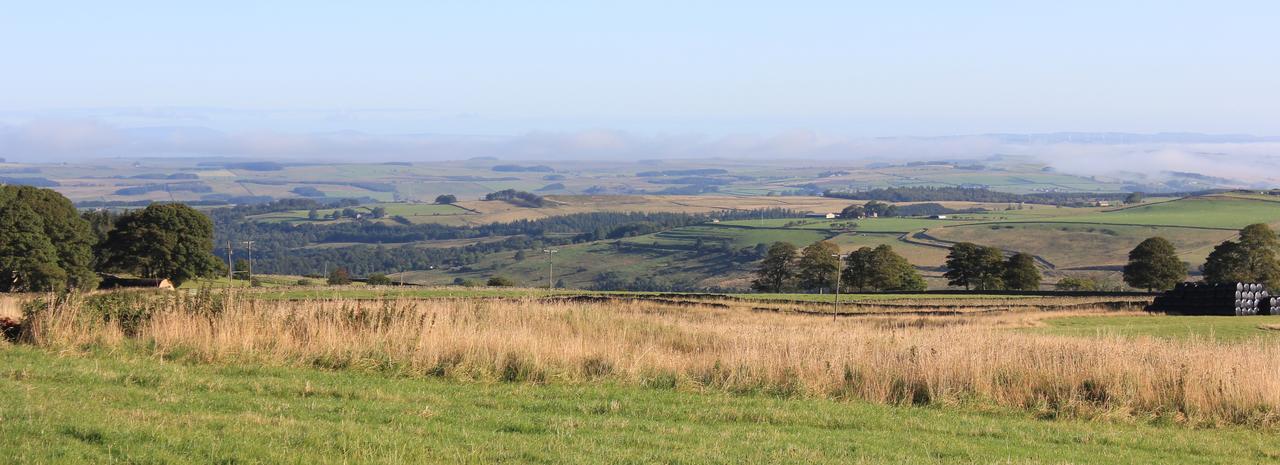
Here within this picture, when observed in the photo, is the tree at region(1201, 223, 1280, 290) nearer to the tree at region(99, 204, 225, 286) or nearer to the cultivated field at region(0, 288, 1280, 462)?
the cultivated field at region(0, 288, 1280, 462)

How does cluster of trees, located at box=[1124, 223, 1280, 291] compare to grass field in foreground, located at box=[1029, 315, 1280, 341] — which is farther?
cluster of trees, located at box=[1124, 223, 1280, 291]

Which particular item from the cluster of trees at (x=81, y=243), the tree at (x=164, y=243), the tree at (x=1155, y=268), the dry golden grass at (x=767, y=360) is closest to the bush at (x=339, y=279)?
the cluster of trees at (x=81, y=243)

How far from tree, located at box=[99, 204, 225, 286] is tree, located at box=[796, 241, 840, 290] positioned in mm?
48866

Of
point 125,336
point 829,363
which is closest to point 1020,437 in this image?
point 829,363

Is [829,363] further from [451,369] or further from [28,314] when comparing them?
[28,314]

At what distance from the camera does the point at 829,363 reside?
59.1 feet

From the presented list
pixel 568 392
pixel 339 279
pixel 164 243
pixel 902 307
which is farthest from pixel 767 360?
pixel 339 279

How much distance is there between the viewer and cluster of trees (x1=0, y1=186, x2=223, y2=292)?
5728cm

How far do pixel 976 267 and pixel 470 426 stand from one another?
8435 centimetres

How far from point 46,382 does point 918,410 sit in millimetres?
11345

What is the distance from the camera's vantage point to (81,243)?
215 feet

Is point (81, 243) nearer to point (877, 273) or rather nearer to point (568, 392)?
point (877, 273)

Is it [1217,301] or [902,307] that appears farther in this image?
[902,307]

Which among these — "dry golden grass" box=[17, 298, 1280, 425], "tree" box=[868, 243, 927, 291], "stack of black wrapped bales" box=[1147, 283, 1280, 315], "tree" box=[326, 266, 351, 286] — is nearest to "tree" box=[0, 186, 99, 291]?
"tree" box=[326, 266, 351, 286]
